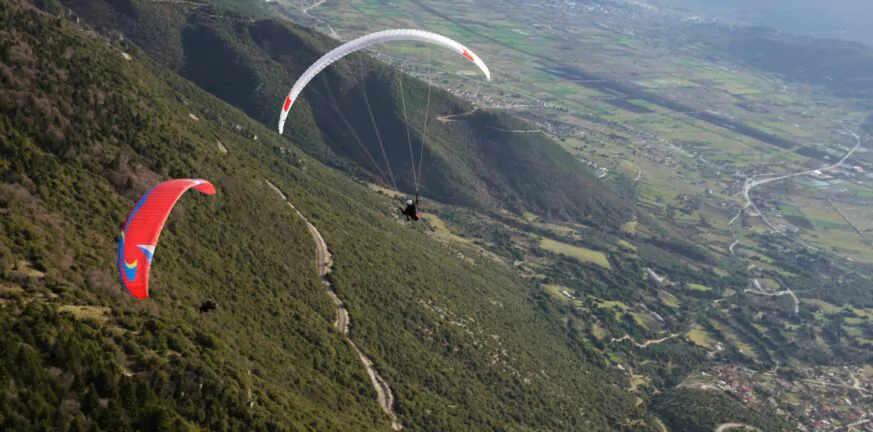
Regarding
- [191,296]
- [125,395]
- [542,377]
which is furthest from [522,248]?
[125,395]

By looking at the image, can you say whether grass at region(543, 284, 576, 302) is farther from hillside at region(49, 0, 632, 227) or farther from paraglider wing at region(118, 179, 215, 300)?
paraglider wing at region(118, 179, 215, 300)

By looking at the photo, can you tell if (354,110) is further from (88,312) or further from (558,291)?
(88,312)

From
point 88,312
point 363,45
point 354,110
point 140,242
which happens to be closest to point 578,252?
point 354,110

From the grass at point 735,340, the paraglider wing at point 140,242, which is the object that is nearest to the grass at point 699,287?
the grass at point 735,340

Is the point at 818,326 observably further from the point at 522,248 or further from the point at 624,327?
the point at 522,248

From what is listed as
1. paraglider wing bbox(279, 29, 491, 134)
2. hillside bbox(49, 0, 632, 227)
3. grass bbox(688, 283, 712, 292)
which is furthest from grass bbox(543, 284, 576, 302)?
paraglider wing bbox(279, 29, 491, 134)

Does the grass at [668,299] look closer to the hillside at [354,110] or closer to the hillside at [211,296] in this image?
the hillside at [354,110]
